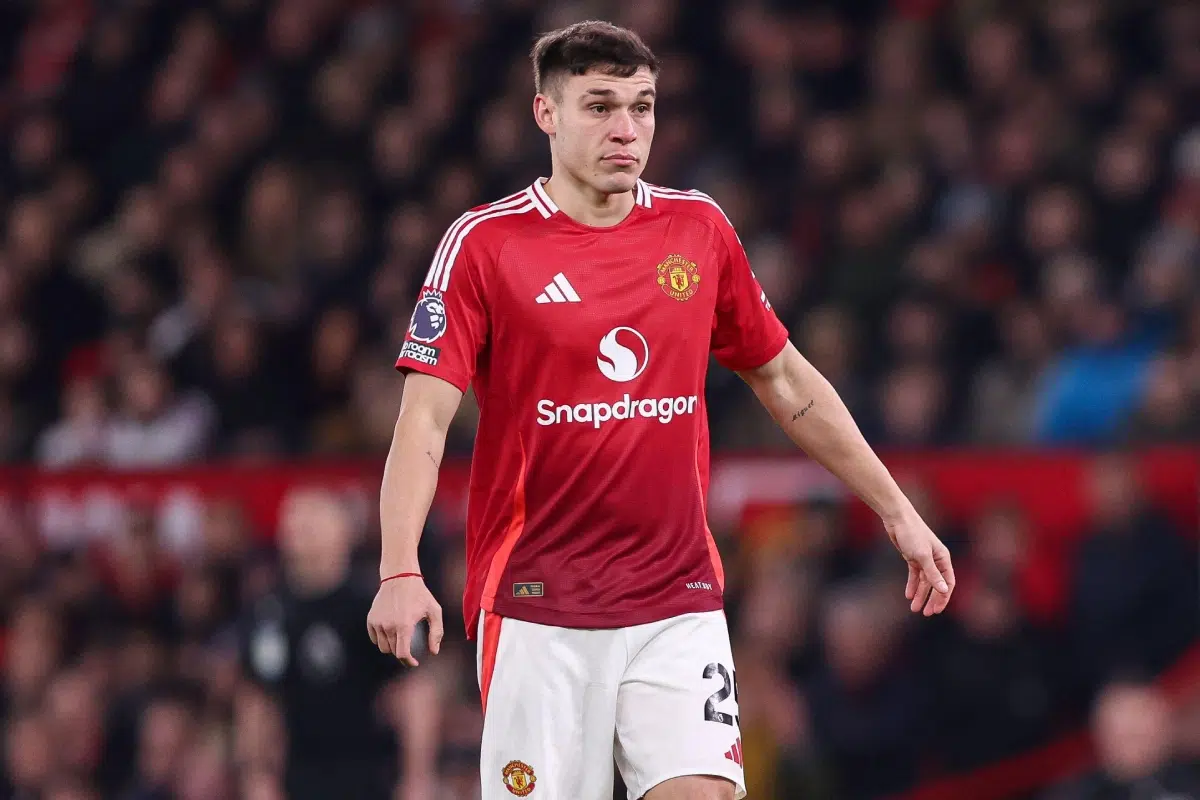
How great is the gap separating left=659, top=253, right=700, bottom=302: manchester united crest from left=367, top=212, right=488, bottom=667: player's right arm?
47 centimetres

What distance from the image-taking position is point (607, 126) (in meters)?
4.73

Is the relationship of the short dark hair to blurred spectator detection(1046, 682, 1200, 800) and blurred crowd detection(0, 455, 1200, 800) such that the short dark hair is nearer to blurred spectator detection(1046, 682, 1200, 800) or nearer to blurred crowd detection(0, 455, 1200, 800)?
blurred crowd detection(0, 455, 1200, 800)

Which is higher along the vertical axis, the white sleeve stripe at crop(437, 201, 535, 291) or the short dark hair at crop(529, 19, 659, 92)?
the short dark hair at crop(529, 19, 659, 92)

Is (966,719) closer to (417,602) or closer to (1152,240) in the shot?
(1152,240)

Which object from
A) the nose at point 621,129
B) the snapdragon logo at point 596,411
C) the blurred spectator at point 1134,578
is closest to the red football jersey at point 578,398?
the snapdragon logo at point 596,411

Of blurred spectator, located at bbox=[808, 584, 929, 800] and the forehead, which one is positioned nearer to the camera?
the forehead

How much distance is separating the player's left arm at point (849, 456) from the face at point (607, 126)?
718 mm

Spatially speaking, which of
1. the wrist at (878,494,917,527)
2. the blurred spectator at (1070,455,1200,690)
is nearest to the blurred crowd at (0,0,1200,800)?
the blurred spectator at (1070,455,1200,690)

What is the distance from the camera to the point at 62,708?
968 centimetres

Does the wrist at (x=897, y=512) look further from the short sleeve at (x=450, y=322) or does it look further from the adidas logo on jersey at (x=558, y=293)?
the short sleeve at (x=450, y=322)

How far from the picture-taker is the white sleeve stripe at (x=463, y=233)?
4734mm

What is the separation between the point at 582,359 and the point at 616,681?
0.81 m

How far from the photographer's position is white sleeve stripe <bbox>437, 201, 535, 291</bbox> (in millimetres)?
A: 4734

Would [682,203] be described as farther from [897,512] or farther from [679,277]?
[897,512]
